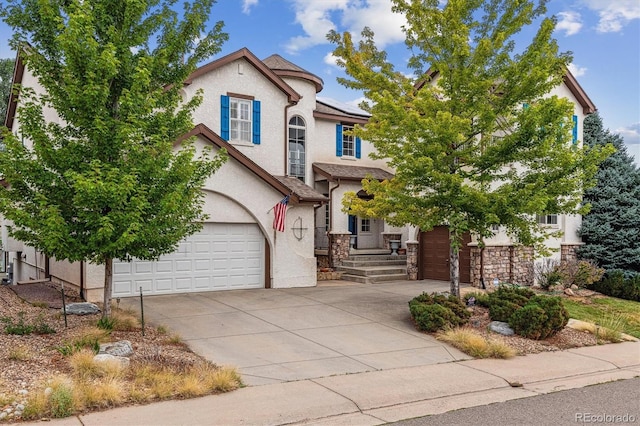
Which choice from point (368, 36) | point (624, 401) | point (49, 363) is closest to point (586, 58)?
point (368, 36)

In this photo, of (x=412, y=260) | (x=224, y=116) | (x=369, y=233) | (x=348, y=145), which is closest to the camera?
(x=224, y=116)

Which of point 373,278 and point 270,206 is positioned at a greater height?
point 270,206

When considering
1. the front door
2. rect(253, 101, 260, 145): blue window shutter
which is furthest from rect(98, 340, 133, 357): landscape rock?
A: the front door

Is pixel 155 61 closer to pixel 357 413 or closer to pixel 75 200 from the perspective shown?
pixel 75 200

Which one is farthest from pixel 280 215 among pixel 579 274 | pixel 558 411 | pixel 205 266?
pixel 579 274

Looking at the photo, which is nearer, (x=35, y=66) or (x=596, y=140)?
(x=35, y=66)

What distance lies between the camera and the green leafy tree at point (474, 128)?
12.3 meters

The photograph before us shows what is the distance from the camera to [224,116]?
18.5 meters

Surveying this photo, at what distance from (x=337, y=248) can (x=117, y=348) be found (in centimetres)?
1372

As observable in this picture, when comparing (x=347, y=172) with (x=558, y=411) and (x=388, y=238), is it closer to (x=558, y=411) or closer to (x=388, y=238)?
(x=388, y=238)

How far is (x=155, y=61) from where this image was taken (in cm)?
1064

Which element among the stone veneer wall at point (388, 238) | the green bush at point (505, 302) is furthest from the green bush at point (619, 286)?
the green bush at point (505, 302)

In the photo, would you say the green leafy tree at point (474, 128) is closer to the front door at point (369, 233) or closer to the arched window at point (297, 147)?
the arched window at point (297, 147)

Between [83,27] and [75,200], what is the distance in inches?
116
